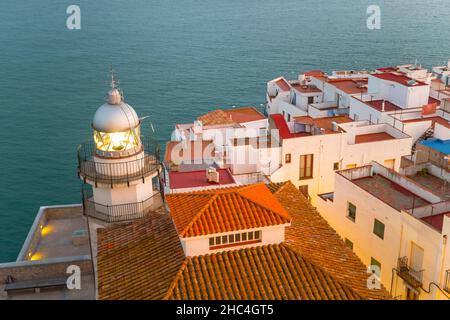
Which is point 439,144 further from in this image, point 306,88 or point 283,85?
point 283,85

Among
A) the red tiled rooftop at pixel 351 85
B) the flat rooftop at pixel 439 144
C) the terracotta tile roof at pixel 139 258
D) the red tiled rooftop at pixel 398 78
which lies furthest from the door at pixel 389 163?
the terracotta tile roof at pixel 139 258

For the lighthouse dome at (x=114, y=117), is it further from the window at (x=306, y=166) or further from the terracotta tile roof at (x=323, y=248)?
the window at (x=306, y=166)

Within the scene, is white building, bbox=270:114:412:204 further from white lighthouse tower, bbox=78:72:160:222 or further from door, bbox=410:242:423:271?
white lighthouse tower, bbox=78:72:160:222

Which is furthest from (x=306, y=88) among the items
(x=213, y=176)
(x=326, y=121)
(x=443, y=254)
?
(x=443, y=254)

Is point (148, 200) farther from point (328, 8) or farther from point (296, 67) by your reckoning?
point (328, 8)
